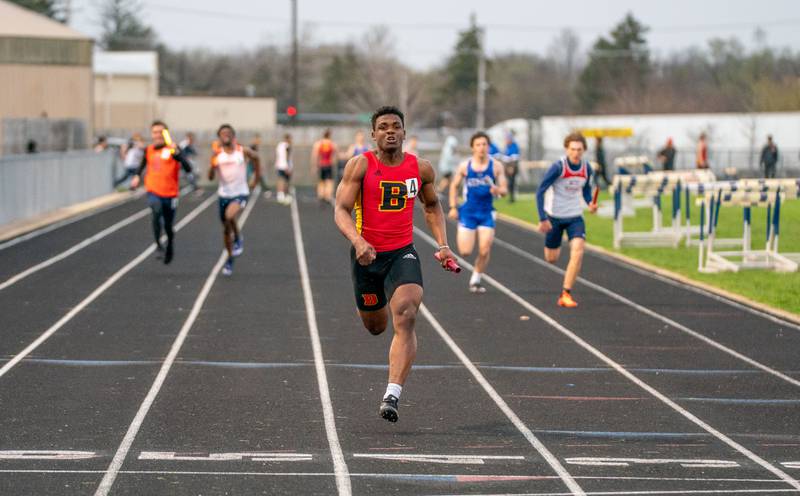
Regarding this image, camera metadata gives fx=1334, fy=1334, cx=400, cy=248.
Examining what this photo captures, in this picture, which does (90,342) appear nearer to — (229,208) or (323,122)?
(229,208)

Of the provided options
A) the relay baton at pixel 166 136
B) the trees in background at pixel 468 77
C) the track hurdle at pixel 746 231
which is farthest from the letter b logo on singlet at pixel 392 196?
the trees in background at pixel 468 77

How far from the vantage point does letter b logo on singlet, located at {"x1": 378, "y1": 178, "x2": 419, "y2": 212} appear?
8340 mm

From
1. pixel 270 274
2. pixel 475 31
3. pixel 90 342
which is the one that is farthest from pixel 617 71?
pixel 90 342

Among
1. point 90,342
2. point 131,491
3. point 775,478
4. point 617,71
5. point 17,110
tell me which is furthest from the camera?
point 617,71

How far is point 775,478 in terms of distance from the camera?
23.2 feet

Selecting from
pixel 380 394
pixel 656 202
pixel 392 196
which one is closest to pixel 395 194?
pixel 392 196

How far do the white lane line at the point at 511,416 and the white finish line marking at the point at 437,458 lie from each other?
24cm

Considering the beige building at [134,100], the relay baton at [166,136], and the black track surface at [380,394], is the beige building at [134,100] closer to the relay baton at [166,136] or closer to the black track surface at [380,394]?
the relay baton at [166,136]

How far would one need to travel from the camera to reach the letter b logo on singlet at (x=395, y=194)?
27.4 ft

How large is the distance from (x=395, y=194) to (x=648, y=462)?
2.27 m

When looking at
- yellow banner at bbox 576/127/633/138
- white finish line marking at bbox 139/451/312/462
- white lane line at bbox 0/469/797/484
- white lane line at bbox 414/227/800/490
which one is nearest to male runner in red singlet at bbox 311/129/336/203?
yellow banner at bbox 576/127/633/138

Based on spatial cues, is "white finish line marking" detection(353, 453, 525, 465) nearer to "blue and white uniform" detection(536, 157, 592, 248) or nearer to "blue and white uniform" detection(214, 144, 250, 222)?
"blue and white uniform" detection(536, 157, 592, 248)

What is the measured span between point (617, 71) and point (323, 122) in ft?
76.9

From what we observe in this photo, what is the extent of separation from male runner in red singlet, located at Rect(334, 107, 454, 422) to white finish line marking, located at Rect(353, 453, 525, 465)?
59 cm
